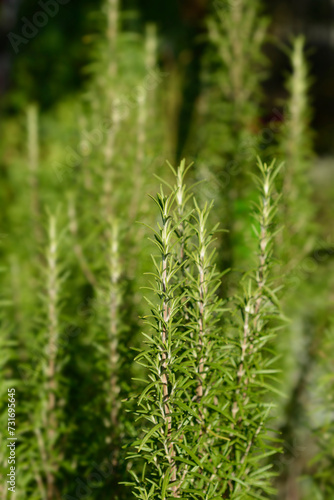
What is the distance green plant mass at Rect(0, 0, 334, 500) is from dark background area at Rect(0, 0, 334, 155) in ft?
0.07

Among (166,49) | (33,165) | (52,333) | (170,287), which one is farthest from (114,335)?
(166,49)

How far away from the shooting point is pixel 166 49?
2.15m

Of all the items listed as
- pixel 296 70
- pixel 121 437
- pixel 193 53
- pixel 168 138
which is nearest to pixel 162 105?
pixel 168 138

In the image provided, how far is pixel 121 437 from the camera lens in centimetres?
62

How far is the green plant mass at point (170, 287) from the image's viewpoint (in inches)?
18.3

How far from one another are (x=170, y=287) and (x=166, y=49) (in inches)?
78.6

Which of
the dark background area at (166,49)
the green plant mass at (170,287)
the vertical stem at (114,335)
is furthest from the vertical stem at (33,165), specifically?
the vertical stem at (114,335)

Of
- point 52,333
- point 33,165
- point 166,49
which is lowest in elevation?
point 52,333

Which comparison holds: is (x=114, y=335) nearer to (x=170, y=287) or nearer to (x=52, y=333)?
(x=52, y=333)

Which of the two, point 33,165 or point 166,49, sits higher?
point 166,49

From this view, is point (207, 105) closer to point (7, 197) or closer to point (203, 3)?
point (203, 3)

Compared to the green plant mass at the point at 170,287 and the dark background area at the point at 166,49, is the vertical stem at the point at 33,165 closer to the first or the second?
the green plant mass at the point at 170,287

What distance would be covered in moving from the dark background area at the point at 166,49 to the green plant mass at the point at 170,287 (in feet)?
0.07

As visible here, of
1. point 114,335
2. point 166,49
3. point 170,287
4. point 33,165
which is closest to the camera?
point 170,287
